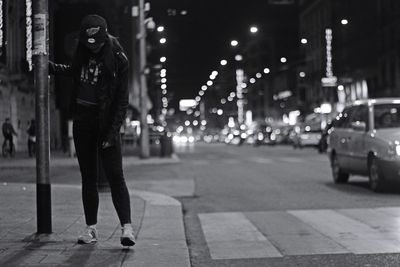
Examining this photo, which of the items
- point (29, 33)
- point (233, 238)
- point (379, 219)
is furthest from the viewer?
point (379, 219)

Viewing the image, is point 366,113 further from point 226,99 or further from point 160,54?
point 226,99

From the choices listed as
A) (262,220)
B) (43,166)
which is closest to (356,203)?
(262,220)

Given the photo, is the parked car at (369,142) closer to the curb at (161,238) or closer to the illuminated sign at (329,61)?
the curb at (161,238)

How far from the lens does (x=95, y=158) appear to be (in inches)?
256

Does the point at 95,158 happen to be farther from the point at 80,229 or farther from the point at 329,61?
the point at 329,61

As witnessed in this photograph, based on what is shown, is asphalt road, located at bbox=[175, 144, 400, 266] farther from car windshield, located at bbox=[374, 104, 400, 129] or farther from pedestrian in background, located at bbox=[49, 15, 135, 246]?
car windshield, located at bbox=[374, 104, 400, 129]

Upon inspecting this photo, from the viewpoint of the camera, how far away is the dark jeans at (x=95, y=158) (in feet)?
20.7

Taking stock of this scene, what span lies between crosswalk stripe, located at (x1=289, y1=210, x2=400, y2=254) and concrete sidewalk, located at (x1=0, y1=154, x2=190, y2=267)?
1.57 meters

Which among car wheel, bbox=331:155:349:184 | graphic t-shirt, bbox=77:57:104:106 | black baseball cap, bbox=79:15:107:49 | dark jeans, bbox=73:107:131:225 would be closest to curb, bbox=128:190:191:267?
dark jeans, bbox=73:107:131:225

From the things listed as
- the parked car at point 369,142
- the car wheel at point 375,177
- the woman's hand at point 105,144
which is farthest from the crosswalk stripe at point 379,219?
the woman's hand at point 105,144

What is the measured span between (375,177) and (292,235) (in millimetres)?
5608

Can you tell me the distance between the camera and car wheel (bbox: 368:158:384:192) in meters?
13.0

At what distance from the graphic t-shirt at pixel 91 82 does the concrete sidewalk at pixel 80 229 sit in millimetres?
1245

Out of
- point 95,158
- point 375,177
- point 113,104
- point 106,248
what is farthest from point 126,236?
point 375,177
